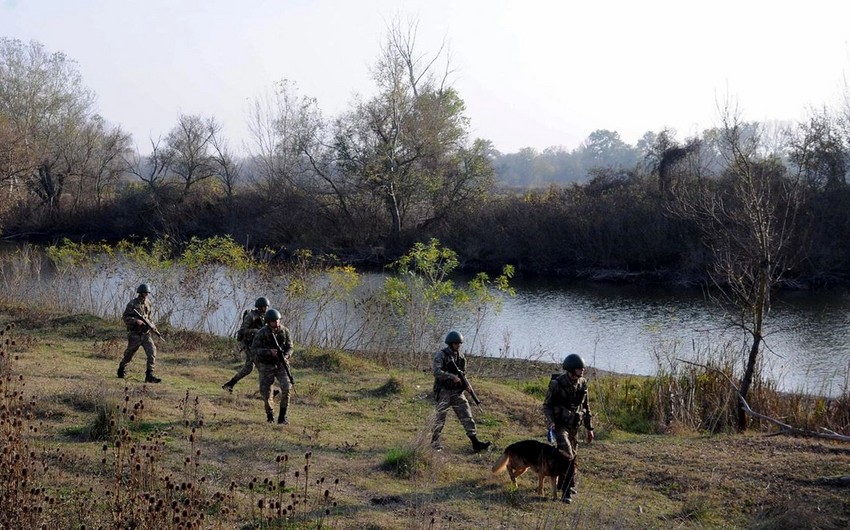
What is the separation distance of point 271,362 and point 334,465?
2573 millimetres

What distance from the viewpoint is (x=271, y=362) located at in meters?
11.9

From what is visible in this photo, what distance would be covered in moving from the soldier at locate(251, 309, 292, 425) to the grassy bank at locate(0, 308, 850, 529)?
446 mm

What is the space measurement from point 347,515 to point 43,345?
12438 mm

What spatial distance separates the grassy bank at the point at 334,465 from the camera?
6832mm

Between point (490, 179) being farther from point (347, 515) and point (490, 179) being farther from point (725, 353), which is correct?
point (347, 515)

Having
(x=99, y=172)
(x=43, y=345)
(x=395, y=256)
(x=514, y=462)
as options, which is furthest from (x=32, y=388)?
(x=99, y=172)

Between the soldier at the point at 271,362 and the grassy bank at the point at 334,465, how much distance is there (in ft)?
1.46

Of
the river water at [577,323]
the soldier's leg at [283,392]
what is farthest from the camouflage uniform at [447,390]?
the river water at [577,323]

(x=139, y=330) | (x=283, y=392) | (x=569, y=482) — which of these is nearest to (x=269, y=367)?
(x=283, y=392)

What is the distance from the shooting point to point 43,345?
1739 cm

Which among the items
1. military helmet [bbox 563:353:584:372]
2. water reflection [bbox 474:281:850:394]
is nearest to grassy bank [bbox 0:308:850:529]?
military helmet [bbox 563:353:584:372]

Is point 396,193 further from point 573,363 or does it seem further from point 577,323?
point 573,363

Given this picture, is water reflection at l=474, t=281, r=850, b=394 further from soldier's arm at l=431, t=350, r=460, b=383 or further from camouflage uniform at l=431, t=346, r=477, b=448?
soldier's arm at l=431, t=350, r=460, b=383

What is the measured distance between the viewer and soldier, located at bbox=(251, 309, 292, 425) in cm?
1187
